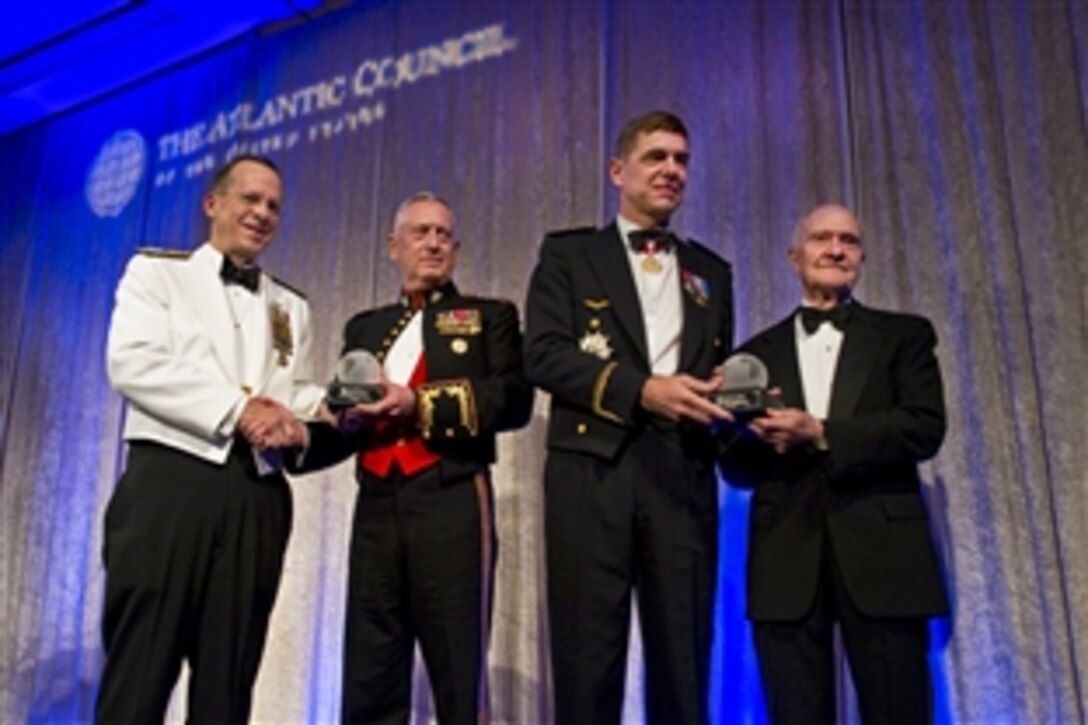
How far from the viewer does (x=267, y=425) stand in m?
2.16

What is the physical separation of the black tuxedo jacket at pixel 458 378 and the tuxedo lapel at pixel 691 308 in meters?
0.48

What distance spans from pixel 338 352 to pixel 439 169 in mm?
883

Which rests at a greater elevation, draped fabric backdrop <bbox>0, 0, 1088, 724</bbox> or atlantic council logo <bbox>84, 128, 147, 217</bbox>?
atlantic council logo <bbox>84, 128, 147, 217</bbox>

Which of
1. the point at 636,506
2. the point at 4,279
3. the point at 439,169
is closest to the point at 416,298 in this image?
the point at 636,506

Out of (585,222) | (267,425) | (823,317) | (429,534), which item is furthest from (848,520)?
(585,222)


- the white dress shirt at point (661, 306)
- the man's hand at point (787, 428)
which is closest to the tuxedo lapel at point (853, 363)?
the man's hand at point (787, 428)

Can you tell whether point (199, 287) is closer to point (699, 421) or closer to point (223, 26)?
point (699, 421)

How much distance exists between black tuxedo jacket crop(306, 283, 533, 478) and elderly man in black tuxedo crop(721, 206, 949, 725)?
562 millimetres

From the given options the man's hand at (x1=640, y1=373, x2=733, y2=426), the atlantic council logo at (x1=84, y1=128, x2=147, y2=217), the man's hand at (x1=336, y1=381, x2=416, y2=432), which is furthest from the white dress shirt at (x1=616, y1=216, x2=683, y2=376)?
the atlantic council logo at (x1=84, y1=128, x2=147, y2=217)

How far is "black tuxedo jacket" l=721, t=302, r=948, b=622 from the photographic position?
2229 mm

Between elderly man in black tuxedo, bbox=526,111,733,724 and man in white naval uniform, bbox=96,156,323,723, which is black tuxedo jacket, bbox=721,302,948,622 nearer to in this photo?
elderly man in black tuxedo, bbox=526,111,733,724

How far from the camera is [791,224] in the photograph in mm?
3555

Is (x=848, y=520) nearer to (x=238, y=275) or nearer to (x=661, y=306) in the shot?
(x=661, y=306)

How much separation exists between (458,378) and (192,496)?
73cm
